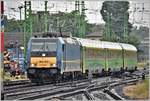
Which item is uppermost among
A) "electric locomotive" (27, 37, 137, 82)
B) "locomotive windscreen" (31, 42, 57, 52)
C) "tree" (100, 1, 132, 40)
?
"tree" (100, 1, 132, 40)

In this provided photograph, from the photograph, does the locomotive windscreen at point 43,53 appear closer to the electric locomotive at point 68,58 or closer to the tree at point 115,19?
the electric locomotive at point 68,58

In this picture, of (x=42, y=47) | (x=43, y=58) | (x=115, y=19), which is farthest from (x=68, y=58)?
(x=115, y=19)

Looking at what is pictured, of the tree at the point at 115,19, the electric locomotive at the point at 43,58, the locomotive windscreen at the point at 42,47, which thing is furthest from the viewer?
the tree at the point at 115,19

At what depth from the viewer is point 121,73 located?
89.7 feet

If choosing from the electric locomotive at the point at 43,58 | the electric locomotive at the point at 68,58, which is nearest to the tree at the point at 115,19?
the electric locomotive at the point at 68,58

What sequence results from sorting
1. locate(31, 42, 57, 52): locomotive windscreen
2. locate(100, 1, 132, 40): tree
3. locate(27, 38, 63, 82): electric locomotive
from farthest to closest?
locate(100, 1, 132, 40): tree, locate(31, 42, 57, 52): locomotive windscreen, locate(27, 38, 63, 82): electric locomotive

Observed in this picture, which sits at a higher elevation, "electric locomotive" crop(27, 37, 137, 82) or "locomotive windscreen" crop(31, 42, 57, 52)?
"locomotive windscreen" crop(31, 42, 57, 52)

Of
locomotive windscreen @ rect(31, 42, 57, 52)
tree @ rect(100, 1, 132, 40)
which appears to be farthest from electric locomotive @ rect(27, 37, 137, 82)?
tree @ rect(100, 1, 132, 40)

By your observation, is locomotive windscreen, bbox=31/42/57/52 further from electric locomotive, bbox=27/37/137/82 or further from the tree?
the tree

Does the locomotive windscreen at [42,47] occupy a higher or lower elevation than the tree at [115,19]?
lower

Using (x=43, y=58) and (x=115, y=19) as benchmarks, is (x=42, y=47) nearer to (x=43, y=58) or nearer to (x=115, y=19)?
(x=43, y=58)

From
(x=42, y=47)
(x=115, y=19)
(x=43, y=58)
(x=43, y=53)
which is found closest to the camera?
(x=43, y=58)

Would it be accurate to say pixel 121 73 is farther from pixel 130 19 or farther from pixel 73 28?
pixel 130 19

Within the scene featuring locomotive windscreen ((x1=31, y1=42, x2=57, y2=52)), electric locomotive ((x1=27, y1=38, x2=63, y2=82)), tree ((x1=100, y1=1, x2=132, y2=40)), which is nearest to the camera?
electric locomotive ((x1=27, y1=38, x2=63, y2=82))
